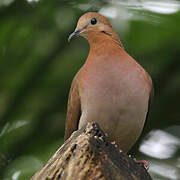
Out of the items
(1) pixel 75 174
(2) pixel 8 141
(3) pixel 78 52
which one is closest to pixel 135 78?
(3) pixel 78 52

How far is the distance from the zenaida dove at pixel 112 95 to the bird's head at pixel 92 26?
0.02m

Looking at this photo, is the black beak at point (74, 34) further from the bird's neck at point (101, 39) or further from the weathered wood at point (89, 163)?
the weathered wood at point (89, 163)

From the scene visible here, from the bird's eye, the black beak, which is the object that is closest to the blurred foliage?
the black beak

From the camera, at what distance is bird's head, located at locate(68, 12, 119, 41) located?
12.1 feet

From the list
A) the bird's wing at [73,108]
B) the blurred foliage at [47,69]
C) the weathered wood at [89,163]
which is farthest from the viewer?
the bird's wing at [73,108]

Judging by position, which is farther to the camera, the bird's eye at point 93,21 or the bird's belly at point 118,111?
the bird's eye at point 93,21

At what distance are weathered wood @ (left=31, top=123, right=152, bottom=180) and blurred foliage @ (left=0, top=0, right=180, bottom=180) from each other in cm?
123


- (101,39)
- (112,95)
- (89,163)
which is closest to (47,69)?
(112,95)

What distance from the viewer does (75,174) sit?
1890mm

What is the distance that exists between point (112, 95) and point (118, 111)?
112 mm

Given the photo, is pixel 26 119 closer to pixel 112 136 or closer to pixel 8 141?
pixel 8 141

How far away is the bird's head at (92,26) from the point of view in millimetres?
3701

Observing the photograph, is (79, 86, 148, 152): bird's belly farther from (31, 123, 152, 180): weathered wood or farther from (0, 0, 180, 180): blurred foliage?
(31, 123, 152, 180): weathered wood

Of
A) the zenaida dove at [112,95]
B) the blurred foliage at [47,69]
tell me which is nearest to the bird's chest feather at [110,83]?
the zenaida dove at [112,95]
